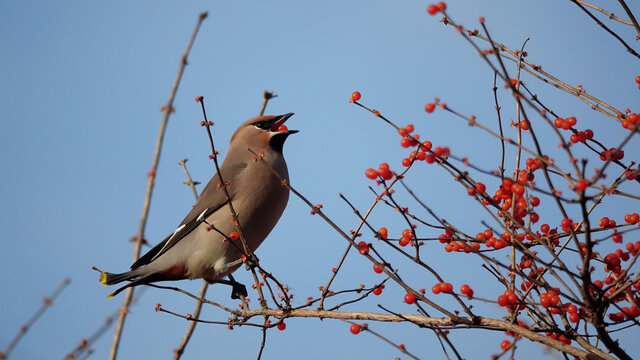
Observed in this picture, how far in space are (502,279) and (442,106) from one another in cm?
79

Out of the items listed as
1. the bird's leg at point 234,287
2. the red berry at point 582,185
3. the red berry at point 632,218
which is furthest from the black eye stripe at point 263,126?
the red berry at point 582,185

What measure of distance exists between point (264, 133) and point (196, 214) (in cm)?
94

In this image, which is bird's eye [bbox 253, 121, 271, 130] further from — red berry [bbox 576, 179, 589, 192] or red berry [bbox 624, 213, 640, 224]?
red berry [bbox 576, 179, 589, 192]

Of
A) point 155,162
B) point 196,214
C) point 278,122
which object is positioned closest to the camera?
point 155,162

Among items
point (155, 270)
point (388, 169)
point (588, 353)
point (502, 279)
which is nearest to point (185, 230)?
point (155, 270)

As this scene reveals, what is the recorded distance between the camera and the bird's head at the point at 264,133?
495cm

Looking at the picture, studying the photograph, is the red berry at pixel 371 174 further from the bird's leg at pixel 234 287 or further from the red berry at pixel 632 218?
the bird's leg at pixel 234 287

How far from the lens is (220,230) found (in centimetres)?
436

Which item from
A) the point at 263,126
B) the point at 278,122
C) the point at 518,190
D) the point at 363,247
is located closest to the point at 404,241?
the point at 363,247

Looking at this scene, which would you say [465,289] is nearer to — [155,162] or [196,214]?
[155,162]

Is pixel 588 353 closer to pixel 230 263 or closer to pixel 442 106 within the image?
pixel 442 106

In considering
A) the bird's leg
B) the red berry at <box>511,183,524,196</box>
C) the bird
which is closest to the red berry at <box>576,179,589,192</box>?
the red berry at <box>511,183,524,196</box>

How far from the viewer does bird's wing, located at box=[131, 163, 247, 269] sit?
441 centimetres

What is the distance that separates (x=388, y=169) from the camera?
2688 millimetres
